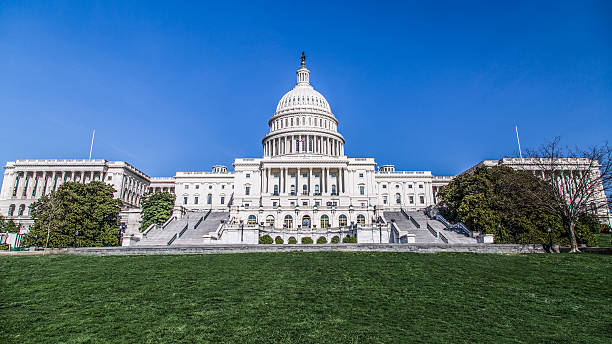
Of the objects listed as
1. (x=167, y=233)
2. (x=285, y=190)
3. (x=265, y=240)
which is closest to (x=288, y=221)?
(x=265, y=240)

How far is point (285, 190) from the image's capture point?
77.0m

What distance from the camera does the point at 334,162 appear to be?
76.8 m

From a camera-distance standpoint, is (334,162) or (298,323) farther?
(334,162)

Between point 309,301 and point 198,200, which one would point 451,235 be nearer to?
point 309,301

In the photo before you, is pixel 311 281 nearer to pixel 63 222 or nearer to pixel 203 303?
pixel 203 303

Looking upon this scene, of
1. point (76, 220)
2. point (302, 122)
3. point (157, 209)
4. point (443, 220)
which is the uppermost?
point (302, 122)

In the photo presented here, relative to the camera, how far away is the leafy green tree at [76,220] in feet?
143

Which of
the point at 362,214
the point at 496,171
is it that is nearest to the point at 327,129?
the point at 362,214

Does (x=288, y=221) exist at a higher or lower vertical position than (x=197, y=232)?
higher

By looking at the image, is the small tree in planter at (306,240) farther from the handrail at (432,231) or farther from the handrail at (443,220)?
the handrail at (443,220)

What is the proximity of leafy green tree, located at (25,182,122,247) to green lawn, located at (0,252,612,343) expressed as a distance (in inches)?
810

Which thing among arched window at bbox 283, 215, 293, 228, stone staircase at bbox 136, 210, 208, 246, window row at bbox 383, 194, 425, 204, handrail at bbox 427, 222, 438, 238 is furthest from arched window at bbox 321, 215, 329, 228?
window row at bbox 383, 194, 425, 204

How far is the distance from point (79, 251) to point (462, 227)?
135ft

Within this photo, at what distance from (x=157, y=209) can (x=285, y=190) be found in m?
24.4
